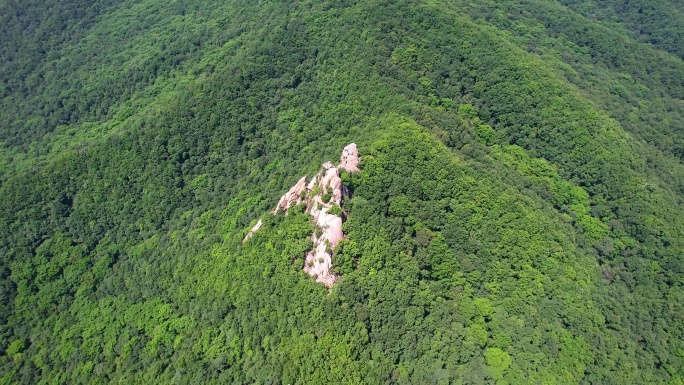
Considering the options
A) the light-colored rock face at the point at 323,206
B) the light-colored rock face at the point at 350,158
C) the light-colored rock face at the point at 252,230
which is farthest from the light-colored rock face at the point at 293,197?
the light-colored rock face at the point at 350,158

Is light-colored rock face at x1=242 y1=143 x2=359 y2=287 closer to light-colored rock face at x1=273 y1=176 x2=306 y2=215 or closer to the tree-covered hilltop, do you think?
light-colored rock face at x1=273 y1=176 x2=306 y2=215

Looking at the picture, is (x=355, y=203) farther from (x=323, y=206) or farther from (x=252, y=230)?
(x=252, y=230)

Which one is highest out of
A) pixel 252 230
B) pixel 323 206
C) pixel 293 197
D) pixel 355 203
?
pixel 323 206

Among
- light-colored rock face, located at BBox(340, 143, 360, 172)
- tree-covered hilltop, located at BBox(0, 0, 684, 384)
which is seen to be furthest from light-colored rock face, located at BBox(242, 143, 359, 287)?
tree-covered hilltop, located at BBox(0, 0, 684, 384)

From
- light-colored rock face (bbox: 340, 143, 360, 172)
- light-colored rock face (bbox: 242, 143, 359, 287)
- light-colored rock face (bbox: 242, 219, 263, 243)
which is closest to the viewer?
light-colored rock face (bbox: 242, 143, 359, 287)

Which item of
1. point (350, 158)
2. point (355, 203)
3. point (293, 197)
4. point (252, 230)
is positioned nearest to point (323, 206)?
point (355, 203)

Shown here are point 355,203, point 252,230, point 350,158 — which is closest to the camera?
point 355,203

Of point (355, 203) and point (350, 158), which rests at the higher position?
point (350, 158)
